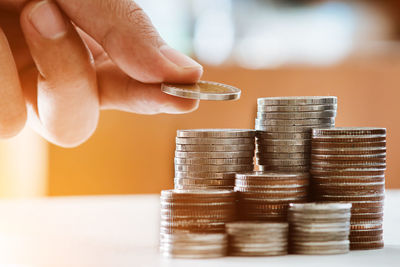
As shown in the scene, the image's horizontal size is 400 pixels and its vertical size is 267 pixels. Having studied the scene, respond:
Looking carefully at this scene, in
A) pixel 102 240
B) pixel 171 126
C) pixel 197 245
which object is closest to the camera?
pixel 197 245

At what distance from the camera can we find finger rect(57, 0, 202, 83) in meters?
1.19

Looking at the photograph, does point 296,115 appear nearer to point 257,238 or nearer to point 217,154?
point 217,154

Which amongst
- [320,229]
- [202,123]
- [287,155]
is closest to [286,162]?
[287,155]

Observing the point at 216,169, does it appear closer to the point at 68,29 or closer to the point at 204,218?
the point at 204,218

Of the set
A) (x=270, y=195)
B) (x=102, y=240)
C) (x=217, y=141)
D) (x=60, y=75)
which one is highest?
(x=60, y=75)

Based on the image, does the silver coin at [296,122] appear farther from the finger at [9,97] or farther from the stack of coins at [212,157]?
the finger at [9,97]

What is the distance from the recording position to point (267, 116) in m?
1.46

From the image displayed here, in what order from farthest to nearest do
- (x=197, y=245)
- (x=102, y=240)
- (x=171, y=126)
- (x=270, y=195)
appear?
(x=171, y=126), (x=102, y=240), (x=270, y=195), (x=197, y=245)

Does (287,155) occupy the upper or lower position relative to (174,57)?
lower

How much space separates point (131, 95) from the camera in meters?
1.46

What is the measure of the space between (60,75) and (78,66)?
41mm

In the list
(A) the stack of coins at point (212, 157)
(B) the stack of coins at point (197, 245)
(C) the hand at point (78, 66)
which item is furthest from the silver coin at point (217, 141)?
(B) the stack of coins at point (197, 245)

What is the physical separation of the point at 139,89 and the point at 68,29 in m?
0.25

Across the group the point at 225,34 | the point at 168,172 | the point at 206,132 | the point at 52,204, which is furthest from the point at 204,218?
the point at 225,34
